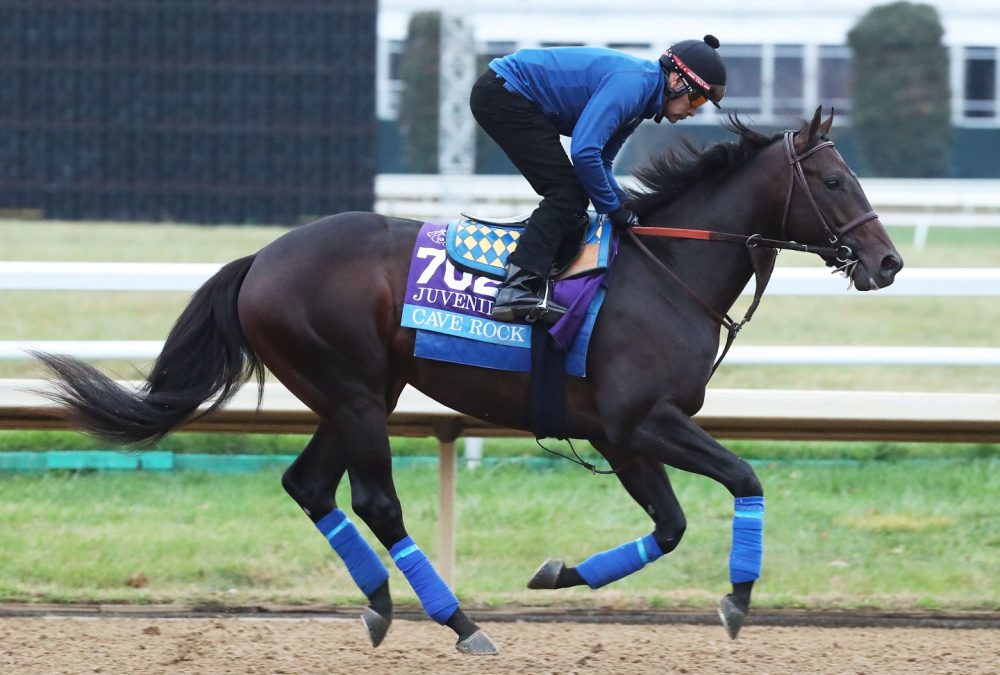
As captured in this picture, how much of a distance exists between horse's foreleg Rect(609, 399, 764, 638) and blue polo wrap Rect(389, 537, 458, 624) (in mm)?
786

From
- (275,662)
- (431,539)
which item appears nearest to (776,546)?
(431,539)

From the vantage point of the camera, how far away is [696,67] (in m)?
4.25

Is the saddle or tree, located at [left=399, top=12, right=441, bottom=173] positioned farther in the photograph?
tree, located at [left=399, top=12, right=441, bottom=173]

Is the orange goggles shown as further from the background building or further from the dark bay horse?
the background building

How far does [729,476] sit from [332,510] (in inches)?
51.6

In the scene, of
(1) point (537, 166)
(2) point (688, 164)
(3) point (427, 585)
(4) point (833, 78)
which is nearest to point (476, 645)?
(3) point (427, 585)

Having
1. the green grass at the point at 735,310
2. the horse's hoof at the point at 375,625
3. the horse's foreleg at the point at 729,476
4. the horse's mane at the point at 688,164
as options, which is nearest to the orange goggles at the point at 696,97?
the horse's mane at the point at 688,164

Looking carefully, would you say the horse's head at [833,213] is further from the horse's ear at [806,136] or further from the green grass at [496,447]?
the green grass at [496,447]

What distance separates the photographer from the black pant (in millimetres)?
4238

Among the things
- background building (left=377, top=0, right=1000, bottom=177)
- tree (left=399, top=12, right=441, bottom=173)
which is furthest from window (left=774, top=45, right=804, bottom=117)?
tree (left=399, top=12, right=441, bottom=173)

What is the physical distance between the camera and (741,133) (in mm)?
4410

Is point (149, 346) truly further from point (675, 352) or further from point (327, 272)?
point (675, 352)

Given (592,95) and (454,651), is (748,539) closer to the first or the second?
(454,651)

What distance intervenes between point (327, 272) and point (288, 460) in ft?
7.85
